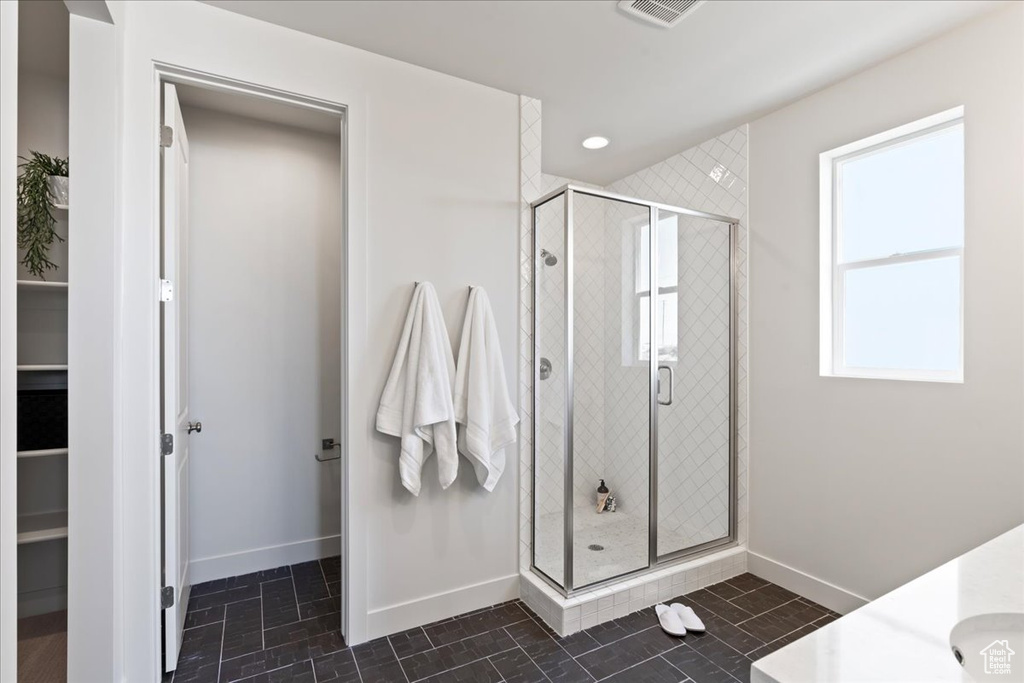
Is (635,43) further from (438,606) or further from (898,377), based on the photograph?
(438,606)

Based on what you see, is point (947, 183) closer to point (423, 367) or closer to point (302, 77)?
point (423, 367)

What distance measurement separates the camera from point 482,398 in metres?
2.18

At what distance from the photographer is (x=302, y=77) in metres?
2.00

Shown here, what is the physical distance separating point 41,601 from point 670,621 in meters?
2.84

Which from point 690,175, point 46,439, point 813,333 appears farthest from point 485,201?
point 46,439

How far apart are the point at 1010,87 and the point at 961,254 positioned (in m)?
0.62

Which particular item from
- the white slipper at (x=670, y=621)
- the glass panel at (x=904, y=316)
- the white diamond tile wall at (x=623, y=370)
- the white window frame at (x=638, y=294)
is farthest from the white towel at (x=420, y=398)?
the glass panel at (x=904, y=316)

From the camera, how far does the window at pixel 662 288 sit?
2.55m

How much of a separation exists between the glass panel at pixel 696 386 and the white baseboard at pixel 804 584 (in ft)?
0.73

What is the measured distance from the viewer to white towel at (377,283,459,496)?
2.06m

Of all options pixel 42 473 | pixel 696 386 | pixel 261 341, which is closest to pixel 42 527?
pixel 42 473

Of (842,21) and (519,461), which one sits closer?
(842,21)

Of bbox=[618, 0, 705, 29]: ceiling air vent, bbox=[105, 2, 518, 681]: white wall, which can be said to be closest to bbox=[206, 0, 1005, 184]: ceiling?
bbox=[618, 0, 705, 29]: ceiling air vent

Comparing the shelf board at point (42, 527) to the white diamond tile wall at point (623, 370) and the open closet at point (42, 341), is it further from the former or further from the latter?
the white diamond tile wall at point (623, 370)
